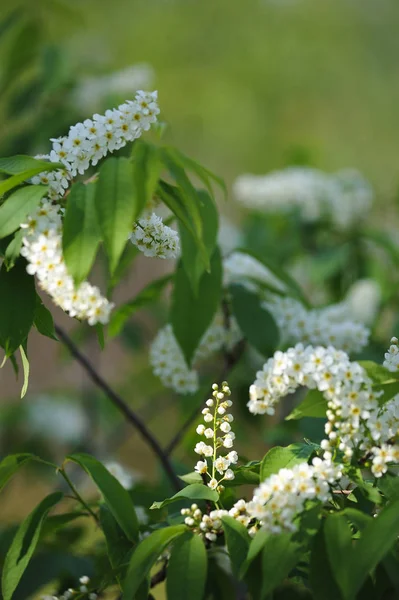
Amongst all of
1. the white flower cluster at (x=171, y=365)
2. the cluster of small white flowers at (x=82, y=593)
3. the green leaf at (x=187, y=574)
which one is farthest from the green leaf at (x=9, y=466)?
the white flower cluster at (x=171, y=365)

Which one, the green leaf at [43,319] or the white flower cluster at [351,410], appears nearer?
the white flower cluster at [351,410]

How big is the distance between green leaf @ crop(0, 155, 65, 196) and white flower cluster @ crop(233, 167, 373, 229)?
5.20ft

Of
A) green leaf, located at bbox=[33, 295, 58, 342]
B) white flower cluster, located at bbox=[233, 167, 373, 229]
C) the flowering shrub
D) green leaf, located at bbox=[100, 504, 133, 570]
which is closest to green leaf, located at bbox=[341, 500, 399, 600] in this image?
the flowering shrub

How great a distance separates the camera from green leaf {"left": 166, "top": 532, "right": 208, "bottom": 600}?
2.69 feet

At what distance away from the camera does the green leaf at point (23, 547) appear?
0.97 metres

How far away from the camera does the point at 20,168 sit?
2.99 ft

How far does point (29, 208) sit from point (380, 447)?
1.45 feet

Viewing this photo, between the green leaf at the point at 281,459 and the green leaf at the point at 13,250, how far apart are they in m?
0.35

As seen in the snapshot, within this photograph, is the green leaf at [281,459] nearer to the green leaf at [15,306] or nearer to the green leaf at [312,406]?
the green leaf at [312,406]

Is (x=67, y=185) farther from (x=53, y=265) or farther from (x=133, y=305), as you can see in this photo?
(x=133, y=305)

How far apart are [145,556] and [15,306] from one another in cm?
31

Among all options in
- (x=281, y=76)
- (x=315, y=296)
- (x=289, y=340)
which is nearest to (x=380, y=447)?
(x=289, y=340)

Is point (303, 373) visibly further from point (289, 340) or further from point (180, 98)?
point (180, 98)

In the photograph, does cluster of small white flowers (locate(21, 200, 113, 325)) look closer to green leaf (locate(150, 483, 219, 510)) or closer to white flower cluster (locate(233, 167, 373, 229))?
green leaf (locate(150, 483, 219, 510))
